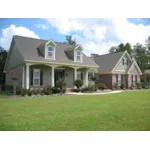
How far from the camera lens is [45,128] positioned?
4.96 meters

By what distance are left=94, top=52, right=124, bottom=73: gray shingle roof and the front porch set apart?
3770 millimetres

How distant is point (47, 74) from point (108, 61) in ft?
28.1

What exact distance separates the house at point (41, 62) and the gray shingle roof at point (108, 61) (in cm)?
376

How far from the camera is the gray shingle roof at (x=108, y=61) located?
21047 mm

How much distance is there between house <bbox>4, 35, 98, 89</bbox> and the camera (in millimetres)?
14234

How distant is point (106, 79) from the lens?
2148 cm

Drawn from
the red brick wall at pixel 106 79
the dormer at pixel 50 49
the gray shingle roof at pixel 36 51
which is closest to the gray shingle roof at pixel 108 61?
the red brick wall at pixel 106 79

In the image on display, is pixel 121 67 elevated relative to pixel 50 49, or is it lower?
lower

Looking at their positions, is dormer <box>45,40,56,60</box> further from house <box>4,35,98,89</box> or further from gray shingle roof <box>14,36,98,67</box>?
gray shingle roof <box>14,36,98,67</box>

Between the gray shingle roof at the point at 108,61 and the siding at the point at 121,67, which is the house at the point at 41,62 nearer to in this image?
the gray shingle roof at the point at 108,61

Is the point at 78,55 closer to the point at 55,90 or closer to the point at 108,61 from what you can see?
the point at 55,90

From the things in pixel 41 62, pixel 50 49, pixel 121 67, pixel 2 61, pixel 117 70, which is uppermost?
pixel 50 49

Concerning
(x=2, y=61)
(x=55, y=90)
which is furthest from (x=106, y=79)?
(x=2, y=61)
